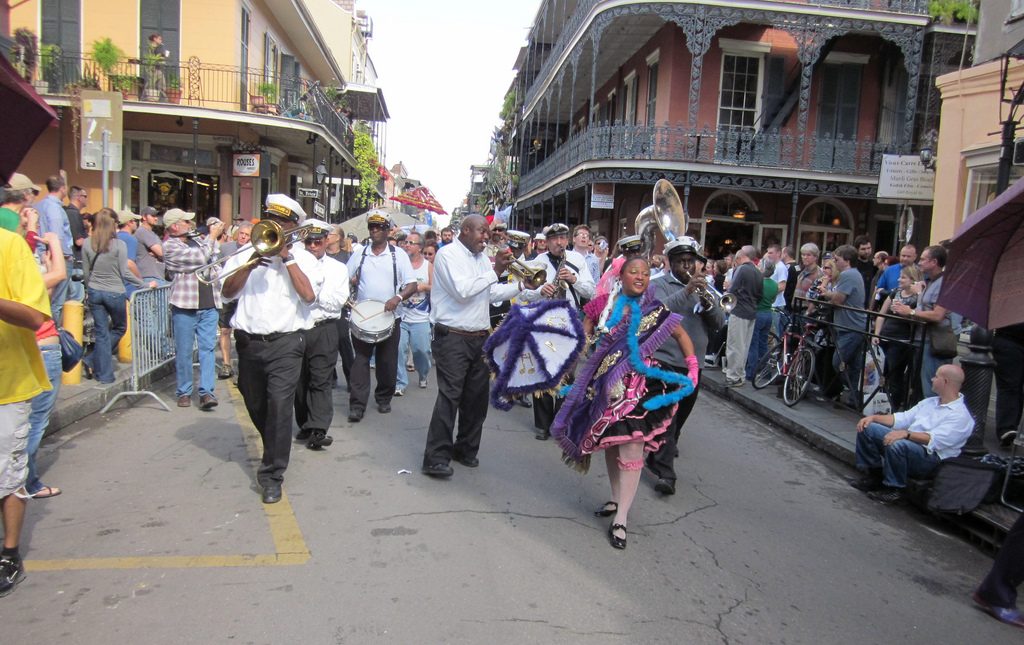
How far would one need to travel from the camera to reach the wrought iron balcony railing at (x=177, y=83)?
16844 mm

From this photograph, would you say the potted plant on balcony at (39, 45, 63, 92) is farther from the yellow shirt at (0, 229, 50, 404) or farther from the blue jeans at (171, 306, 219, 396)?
the yellow shirt at (0, 229, 50, 404)

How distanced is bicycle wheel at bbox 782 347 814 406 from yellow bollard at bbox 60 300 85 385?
7.87 meters

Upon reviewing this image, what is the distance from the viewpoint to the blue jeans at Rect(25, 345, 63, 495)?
484cm

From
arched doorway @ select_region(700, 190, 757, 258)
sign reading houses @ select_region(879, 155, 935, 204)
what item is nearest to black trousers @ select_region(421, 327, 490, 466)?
sign reading houses @ select_region(879, 155, 935, 204)

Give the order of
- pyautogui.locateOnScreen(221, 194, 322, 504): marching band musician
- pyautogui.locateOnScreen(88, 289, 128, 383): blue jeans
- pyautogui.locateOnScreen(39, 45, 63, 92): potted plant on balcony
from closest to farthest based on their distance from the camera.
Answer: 1. pyautogui.locateOnScreen(221, 194, 322, 504): marching band musician
2. pyautogui.locateOnScreen(88, 289, 128, 383): blue jeans
3. pyautogui.locateOnScreen(39, 45, 63, 92): potted plant on balcony

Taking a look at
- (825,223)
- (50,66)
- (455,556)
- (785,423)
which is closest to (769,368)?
(785,423)

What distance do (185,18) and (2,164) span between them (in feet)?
53.4

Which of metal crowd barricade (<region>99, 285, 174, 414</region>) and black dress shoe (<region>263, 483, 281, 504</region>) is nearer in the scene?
black dress shoe (<region>263, 483, 281, 504</region>)

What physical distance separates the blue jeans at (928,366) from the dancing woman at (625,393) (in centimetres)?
343

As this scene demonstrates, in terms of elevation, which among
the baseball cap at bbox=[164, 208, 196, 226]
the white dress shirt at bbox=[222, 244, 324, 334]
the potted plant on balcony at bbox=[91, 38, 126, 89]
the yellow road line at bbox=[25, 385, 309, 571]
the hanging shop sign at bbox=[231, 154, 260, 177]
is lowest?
the yellow road line at bbox=[25, 385, 309, 571]

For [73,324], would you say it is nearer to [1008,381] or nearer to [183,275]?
[183,275]

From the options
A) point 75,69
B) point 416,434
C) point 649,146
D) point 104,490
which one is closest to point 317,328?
point 416,434

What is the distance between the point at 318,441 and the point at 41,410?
6.87 ft

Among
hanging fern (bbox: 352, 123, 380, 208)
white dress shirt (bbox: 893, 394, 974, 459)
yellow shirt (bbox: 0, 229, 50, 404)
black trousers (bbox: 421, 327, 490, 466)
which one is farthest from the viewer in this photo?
hanging fern (bbox: 352, 123, 380, 208)
